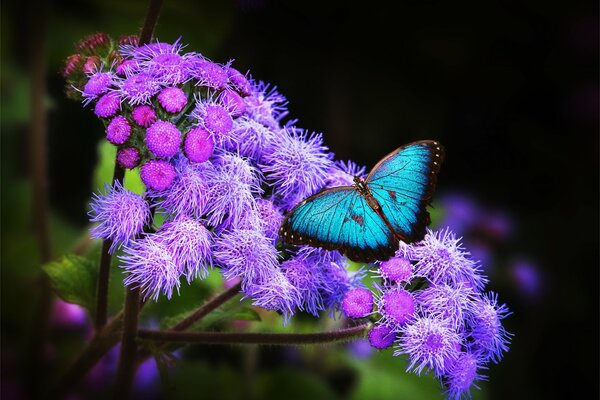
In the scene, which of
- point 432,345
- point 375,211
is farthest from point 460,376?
point 375,211

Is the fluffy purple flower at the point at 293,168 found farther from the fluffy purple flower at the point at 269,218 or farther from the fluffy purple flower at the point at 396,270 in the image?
the fluffy purple flower at the point at 396,270

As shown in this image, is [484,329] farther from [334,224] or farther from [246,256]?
[246,256]

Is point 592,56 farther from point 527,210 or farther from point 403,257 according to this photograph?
point 403,257

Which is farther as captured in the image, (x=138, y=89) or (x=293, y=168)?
(x=293, y=168)

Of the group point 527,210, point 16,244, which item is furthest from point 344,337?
point 527,210

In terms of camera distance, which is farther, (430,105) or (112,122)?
(430,105)

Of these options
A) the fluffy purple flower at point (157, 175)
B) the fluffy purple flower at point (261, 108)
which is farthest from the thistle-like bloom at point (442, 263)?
the fluffy purple flower at point (157, 175)
